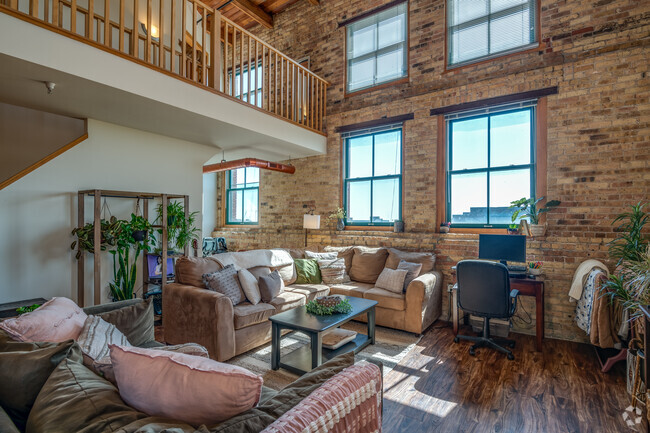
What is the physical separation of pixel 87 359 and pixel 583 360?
13.3ft

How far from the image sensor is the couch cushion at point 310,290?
416 cm

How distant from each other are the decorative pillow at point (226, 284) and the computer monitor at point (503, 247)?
2832mm

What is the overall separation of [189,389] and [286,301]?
2766 millimetres

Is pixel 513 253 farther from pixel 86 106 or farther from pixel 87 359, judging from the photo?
pixel 86 106

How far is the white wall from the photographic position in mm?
3785

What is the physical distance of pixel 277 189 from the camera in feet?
22.2

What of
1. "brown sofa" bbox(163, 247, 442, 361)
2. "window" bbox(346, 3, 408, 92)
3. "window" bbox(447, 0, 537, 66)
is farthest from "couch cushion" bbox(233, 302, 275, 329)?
"window" bbox(447, 0, 537, 66)

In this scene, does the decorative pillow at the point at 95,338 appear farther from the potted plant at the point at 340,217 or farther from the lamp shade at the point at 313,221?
the potted plant at the point at 340,217

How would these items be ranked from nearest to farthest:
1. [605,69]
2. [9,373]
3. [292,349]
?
[9,373]
[292,349]
[605,69]

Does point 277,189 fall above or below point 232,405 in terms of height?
above

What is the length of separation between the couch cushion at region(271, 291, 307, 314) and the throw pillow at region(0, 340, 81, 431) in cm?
253

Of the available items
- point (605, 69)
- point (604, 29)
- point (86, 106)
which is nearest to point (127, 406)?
point (86, 106)

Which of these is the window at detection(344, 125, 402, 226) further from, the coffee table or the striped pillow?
the coffee table

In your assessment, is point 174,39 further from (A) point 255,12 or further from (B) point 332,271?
(A) point 255,12
